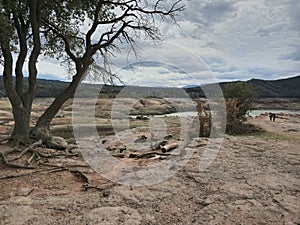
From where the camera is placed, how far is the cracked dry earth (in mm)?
4234

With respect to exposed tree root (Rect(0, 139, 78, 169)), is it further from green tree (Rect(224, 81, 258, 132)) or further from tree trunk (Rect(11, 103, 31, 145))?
green tree (Rect(224, 81, 258, 132))

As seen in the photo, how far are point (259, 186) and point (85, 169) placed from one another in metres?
4.04

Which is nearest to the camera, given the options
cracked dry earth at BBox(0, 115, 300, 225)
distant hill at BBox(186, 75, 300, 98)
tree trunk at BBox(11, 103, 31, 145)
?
cracked dry earth at BBox(0, 115, 300, 225)

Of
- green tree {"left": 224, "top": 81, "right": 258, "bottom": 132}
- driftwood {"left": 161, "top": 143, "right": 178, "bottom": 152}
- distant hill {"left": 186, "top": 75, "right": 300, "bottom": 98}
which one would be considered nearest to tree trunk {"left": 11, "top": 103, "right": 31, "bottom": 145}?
driftwood {"left": 161, "top": 143, "right": 178, "bottom": 152}

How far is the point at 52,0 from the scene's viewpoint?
880cm

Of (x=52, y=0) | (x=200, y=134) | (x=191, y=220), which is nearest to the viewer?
(x=191, y=220)

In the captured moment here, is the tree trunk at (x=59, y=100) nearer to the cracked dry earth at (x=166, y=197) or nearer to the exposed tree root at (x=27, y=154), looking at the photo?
the exposed tree root at (x=27, y=154)

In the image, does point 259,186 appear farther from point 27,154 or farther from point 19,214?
point 27,154

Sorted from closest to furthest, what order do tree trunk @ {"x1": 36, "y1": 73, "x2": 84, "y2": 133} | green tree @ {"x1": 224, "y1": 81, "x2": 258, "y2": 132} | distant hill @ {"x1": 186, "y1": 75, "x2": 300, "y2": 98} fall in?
tree trunk @ {"x1": 36, "y1": 73, "x2": 84, "y2": 133}
green tree @ {"x1": 224, "y1": 81, "x2": 258, "y2": 132}
distant hill @ {"x1": 186, "y1": 75, "x2": 300, "y2": 98}

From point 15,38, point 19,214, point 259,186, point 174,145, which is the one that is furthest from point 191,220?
point 15,38

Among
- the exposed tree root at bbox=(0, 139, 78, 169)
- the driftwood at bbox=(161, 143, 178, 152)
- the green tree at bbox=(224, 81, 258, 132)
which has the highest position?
the green tree at bbox=(224, 81, 258, 132)

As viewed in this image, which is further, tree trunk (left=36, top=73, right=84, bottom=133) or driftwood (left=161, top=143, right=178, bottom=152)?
tree trunk (left=36, top=73, right=84, bottom=133)

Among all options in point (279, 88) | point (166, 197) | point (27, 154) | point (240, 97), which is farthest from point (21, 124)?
point (279, 88)

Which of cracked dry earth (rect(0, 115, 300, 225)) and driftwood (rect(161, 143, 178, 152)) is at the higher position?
driftwood (rect(161, 143, 178, 152))
